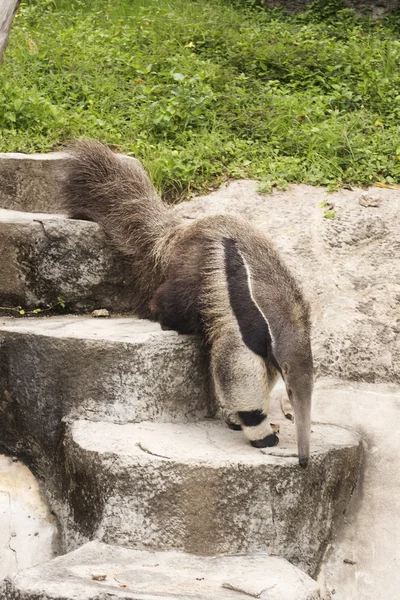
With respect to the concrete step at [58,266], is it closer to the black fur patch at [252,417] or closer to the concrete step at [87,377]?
the concrete step at [87,377]

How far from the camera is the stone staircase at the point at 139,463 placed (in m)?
4.08

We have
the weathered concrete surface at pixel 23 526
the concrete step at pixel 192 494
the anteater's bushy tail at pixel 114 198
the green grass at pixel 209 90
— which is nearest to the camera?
the concrete step at pixel 192 494

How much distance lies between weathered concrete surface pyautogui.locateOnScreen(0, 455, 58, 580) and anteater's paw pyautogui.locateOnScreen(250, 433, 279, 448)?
3.98 ft

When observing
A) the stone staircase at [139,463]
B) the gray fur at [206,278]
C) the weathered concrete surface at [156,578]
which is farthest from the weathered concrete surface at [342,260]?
the weathered concrete surface at [156,578]

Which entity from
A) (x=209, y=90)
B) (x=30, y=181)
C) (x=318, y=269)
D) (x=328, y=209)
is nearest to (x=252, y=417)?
(x=318, y=269)

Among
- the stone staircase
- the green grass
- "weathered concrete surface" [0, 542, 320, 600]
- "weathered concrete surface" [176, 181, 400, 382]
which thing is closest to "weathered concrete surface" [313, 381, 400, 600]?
the stone staircase

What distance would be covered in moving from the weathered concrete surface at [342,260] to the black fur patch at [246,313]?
3.38 feet

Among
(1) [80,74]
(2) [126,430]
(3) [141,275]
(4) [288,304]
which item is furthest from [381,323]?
(1) [80,74]

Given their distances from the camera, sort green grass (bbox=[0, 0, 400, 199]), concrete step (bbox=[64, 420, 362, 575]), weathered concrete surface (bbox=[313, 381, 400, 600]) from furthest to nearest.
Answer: green grass (bbox=[0, 0, 400, 199]) < weathered concrete surface (bbox=[313, 381, 400, 600]) < concrete step (bbox=[64, 420, 362, 575])

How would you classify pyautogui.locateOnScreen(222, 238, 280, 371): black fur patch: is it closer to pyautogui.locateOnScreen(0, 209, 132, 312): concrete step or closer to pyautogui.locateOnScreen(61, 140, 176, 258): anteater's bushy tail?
pyautogui.locateOnScreen(61, 140, 176, 258): anteater's bushy tail

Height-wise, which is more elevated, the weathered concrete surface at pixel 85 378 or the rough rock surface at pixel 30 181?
the rough rock surface at pixel 30 181

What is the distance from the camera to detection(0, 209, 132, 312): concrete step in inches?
225

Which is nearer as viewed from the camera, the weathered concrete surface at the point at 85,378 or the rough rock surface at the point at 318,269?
the weathered concrete surface at the point at 85,378

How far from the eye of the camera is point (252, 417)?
488cm
